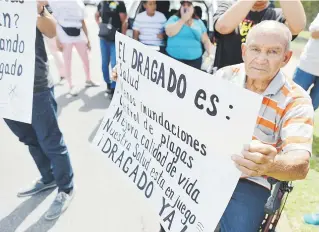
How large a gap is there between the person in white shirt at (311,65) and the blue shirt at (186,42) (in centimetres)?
118

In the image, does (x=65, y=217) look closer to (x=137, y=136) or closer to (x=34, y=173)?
(x=34, y=173)

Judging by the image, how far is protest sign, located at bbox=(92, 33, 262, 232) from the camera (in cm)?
132

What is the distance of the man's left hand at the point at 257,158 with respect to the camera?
4.01 feet

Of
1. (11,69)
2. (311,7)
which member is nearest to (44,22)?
(11,69)

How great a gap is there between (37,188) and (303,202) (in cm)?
233

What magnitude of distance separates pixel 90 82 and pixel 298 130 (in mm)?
4815

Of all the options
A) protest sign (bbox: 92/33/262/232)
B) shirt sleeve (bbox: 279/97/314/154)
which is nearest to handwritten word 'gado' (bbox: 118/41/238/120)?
protest sign (bbox: 92/33/262/232)

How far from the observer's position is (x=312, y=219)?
103 inches

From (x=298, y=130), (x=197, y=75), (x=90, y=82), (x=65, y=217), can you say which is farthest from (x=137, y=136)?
(x=90, y=82)

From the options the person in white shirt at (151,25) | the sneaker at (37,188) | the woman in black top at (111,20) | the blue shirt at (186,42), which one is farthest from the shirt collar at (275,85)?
the woman in black top at (111,20)

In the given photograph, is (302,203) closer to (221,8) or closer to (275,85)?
(275,85)

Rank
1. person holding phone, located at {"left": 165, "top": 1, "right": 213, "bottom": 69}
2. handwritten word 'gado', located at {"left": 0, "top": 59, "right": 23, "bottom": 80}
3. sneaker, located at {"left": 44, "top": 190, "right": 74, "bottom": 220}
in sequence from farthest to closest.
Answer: person holding phone, located at {"left": 165, "top": 1, "right": 213, "bottom": 69} < sneaker, located at {"left": 44, "top": 190, "right": 74, "bottom": 220} < handwritten word 'gado', located at {"left": 0, "top": 59, "right": 23, "bottom": 80}

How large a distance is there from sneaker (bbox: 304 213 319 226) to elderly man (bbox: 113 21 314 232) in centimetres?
104

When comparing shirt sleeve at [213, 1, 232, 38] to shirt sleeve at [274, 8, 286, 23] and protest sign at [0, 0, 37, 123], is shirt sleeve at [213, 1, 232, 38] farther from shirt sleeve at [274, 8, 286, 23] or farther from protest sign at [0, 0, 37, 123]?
protest sign at [0, 0, 37, 123]
